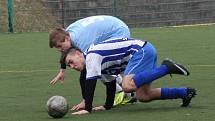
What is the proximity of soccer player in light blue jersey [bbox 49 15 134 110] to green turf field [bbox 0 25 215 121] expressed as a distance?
748 millimetres

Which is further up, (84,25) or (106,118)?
(84,25)

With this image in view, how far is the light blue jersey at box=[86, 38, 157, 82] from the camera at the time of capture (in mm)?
7852

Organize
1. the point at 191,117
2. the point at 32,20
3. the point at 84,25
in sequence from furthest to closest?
1. the point at 32,20
2. the point at 84,25
3. the point at 191,117

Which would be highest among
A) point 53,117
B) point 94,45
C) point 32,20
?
point 94,45

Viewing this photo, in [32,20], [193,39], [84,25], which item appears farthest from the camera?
[32,20]

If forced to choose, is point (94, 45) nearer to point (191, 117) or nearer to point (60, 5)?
point (191, 117)

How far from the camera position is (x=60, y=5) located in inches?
1265

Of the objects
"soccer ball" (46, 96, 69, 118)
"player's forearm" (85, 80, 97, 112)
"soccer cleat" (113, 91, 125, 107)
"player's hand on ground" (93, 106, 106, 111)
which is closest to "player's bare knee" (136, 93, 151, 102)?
"player's hand on ground" (93, 106, 106, 111)

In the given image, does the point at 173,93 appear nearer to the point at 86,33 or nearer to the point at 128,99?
the point at 128,99

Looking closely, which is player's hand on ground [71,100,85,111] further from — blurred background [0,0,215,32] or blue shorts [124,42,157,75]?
blurred background [0,0,215,32]

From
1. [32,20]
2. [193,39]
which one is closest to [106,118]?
[193,39]

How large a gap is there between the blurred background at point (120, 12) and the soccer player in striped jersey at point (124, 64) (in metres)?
22.8

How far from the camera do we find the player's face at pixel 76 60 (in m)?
7.99

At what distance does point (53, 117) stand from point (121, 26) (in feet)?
5.20
